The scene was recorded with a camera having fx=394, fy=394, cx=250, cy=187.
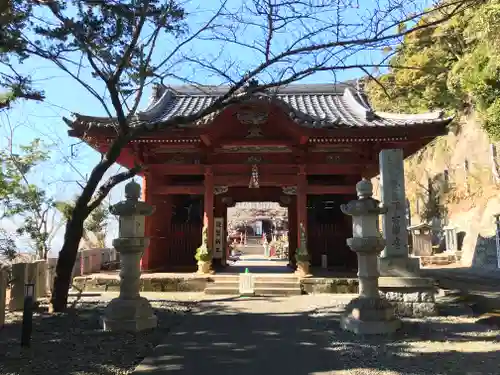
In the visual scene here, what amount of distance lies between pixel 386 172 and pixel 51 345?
695 centimetres

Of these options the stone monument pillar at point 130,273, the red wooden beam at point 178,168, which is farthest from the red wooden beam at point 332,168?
the stone monument pillar at point 130,273

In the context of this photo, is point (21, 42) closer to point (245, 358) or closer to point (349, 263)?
point (245, 358)

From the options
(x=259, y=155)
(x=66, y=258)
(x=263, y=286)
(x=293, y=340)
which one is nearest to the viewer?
(x=293, y=340)

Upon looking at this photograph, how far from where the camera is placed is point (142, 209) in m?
7.16

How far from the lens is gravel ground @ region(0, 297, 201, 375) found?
14.7 ft

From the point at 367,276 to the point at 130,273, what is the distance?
13.4ft

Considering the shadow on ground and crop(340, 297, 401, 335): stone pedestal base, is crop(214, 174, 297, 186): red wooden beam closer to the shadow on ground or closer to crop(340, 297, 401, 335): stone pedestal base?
the shadow on ground

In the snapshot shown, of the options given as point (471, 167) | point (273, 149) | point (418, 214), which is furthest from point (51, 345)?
point (418, 214)

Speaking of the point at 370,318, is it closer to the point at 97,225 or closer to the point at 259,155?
the point at 259,155

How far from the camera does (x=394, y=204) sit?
820 cm

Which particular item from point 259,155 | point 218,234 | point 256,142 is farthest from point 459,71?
point 218,234

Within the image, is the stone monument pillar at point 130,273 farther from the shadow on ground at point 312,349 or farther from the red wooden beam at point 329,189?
the red wooden beam at point 329,189

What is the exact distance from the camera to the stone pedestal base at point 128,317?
640 cm

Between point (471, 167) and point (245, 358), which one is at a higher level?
point (471, 167)
